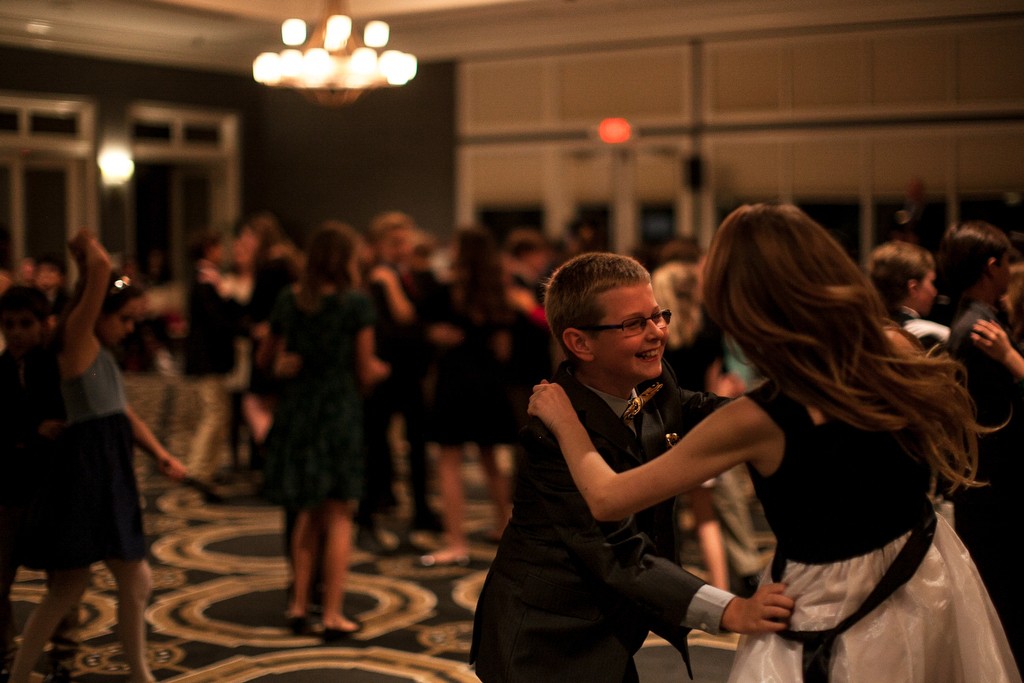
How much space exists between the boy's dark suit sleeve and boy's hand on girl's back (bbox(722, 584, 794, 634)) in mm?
76

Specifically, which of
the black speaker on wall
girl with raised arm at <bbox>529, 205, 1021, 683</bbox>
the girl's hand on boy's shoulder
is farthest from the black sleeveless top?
the black speaker on wall

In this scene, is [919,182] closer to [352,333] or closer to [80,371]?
[352,333]

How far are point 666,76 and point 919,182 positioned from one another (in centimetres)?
A: 249

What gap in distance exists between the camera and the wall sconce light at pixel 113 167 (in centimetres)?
421

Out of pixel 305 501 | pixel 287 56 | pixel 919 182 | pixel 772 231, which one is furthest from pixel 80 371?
pixel 919 182

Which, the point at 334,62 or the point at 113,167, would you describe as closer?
the point at 113,167

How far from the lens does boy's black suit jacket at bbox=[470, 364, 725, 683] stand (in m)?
1.92

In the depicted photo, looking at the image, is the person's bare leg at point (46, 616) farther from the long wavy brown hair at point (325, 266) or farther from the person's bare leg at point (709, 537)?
the person's bare leg at point (709, 537)

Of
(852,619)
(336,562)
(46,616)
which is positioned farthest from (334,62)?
(852,619)

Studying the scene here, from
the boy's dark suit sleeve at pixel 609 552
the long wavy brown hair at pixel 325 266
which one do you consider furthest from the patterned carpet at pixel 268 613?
the boy's dark suit sleeve at pixel 609 552

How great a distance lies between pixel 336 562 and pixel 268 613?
465 mm

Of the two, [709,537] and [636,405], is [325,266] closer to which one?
[709,537]

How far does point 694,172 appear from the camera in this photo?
10055 millimetres

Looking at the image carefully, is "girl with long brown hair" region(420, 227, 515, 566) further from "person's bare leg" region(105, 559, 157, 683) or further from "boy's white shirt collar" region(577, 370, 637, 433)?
"boy's white shirt collar" region(577, 370, 637, 433)
